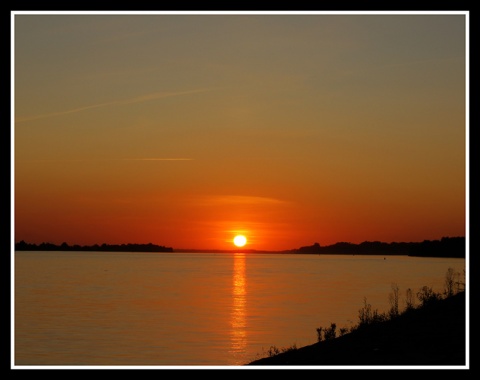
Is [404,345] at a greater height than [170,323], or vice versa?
[404,345]

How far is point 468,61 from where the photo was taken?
1482 cm

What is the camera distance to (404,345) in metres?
20.6

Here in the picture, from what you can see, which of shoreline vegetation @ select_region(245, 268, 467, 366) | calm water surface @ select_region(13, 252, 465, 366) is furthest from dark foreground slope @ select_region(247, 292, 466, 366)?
calm water surface @ select_region(13, 252, 465, 366)

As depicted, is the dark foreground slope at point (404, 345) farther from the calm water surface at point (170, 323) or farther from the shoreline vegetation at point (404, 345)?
the calm water surface at point (170, 323)

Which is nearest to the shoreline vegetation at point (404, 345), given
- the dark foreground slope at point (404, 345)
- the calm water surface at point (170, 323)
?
the dark foreground slope at point (404, 345)

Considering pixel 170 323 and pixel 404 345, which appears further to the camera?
pixel 170 323

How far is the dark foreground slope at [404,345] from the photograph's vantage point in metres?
18.6

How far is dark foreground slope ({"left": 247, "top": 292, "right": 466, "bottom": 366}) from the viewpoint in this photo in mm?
18625

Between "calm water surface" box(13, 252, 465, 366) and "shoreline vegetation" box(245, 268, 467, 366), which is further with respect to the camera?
"calm water surface" box(13, 252, 465, 366)

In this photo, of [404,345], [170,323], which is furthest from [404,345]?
[170,323]

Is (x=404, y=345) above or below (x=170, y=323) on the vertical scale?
above

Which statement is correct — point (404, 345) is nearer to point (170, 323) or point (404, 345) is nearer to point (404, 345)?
point (404, 345)

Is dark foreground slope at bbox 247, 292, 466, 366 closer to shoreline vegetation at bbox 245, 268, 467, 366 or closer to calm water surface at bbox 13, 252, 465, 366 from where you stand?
shoreline vegetation at bbox 245, 268, 467, 366
